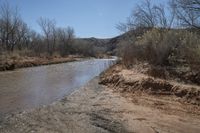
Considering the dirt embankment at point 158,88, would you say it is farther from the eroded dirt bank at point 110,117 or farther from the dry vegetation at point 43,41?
the dry vegetation at point 43,41

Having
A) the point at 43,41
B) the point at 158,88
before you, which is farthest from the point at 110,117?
the point at 43,41

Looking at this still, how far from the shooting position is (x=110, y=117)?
9.59 metres

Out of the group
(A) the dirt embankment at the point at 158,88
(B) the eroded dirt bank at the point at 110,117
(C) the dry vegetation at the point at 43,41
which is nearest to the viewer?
(B) the eroded dirt bank at the point at 110,117

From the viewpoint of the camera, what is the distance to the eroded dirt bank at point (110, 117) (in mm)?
8281

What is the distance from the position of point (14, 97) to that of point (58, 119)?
5584 millimetres

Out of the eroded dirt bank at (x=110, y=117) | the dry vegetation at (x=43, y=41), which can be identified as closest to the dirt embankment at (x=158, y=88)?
the eroded dirt bank at (x=110, y=117)

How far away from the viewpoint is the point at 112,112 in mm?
10383

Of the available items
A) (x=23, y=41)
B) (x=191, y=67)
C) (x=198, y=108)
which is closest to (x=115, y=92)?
(x=191, y=67)

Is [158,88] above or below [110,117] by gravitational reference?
above

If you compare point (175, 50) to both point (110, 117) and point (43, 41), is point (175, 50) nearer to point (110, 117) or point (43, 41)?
point (110, 117)

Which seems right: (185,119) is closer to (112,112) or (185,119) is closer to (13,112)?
(112,112)

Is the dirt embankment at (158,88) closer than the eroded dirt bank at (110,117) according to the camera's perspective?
No

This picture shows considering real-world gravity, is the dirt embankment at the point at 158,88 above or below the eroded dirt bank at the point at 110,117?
above

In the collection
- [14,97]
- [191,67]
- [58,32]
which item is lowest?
[14,97]
